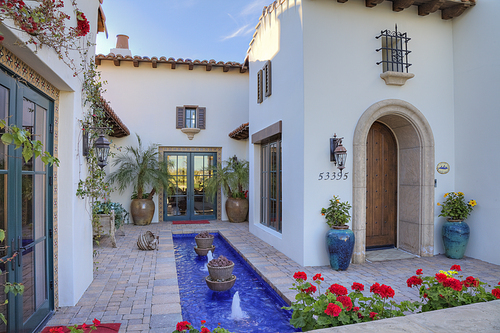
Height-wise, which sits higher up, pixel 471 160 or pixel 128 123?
pixel 128 123

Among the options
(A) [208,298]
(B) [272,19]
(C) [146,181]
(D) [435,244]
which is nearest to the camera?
(A) [208,298]

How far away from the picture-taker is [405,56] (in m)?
6.02

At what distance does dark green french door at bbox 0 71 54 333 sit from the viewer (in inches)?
106

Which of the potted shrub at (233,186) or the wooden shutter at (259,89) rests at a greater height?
the wooden shutter at (259,89)

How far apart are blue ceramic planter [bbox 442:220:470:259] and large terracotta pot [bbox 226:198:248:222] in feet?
20.0

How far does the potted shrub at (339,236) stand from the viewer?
203 inches

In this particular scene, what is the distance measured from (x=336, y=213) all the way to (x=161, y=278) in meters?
3.00

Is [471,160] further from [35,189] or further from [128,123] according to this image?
[128,123]

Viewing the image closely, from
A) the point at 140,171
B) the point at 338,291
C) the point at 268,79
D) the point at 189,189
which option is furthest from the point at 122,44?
the point at 338,291

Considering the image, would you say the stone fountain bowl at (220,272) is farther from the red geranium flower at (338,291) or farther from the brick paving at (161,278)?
the red geranium flower at (338,291)

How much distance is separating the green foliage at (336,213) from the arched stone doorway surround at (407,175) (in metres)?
0.26

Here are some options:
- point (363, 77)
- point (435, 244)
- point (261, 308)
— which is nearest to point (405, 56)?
point (363, 77)

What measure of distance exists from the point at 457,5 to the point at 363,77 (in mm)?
2272

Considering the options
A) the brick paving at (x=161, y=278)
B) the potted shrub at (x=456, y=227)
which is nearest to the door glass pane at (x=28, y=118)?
the brick paving at (x=161, y=278)
